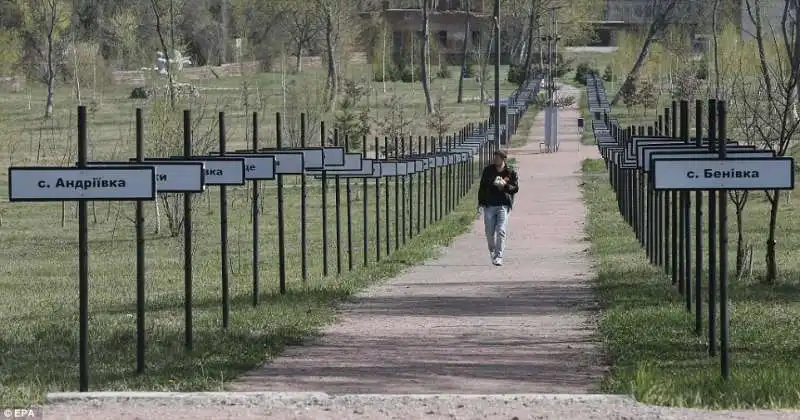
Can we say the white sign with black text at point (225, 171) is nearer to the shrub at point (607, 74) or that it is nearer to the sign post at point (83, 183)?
the sign post at point (83, 183)

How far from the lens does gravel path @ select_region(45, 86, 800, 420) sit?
924 cm

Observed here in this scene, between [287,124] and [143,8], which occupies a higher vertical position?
[143,8]

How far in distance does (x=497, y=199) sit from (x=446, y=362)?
10.7 m

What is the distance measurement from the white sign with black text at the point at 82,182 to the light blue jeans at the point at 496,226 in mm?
12410

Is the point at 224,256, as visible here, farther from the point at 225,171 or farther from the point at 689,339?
the point at 689,339

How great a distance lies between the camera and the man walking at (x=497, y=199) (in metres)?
22.7

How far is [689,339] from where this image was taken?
→ 1366 cm

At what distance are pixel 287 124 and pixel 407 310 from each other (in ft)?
107

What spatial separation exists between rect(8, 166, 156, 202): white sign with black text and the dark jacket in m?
12.4

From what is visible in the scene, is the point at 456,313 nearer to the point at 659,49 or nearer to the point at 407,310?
the point at 407,310

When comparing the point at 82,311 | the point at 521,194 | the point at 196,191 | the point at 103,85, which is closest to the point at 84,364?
the point at 82,311


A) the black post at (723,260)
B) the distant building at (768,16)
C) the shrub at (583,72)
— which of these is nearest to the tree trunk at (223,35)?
the shrub at (583,72)

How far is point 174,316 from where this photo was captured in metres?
16.2

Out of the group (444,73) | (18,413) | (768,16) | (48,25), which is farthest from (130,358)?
(444,73)
